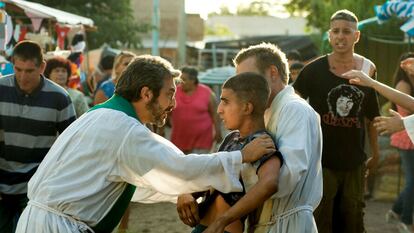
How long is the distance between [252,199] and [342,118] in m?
2.79

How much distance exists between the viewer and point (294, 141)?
4.30m

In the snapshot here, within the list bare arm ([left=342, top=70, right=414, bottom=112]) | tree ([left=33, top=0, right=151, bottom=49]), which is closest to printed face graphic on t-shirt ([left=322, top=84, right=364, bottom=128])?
bare arm ([left=342, top=70, right=414, bottom=112])

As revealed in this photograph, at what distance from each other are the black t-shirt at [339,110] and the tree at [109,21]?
15.9 metres

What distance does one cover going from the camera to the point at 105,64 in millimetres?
11742

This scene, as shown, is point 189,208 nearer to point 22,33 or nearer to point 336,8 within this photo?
point 22,33

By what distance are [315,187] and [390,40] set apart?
466 inches

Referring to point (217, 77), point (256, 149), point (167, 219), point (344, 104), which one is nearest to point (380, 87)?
point (344, 104)

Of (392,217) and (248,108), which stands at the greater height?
(248,108)

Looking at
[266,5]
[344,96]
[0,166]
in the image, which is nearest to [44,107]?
[0,166]

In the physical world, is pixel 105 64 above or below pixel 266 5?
above

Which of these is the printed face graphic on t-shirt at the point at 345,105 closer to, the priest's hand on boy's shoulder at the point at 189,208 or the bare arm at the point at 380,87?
the bare arm at the point at 380,87

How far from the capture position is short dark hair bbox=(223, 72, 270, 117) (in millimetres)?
4273

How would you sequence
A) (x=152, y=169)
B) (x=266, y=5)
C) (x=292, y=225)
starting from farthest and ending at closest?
(x=266, y=5) → (x=292, y=225) → (x=152, y=169)

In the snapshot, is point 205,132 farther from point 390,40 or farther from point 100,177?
point 100,177
